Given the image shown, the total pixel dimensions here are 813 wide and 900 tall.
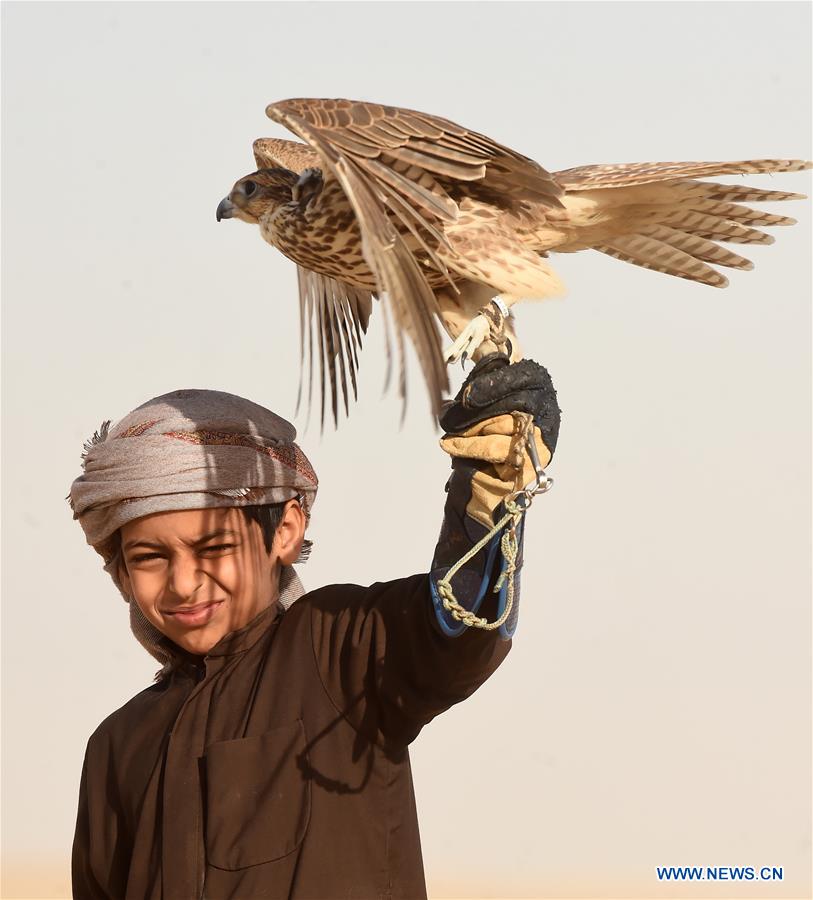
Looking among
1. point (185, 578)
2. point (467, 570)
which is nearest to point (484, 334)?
point (467, 570)

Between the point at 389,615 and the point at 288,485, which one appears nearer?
the point at 389,615

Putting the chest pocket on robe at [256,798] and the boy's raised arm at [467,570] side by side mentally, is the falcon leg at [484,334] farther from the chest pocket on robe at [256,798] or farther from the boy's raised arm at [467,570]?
the chest pocket on robe at [256,798]

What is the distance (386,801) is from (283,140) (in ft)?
5.06

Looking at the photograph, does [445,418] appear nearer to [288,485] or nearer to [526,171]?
[288,485]

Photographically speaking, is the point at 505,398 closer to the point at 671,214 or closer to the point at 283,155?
the point at 671,214

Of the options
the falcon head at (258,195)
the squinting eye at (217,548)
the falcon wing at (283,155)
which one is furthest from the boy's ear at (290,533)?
the falcon wing at (283,155)

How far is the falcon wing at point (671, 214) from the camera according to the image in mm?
2268

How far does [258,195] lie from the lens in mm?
2494

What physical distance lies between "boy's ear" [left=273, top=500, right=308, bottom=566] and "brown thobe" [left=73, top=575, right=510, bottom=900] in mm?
141

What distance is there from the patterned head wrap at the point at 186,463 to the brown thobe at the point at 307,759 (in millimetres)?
229

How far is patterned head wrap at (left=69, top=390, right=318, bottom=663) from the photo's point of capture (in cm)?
204

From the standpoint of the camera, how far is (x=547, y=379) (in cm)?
176

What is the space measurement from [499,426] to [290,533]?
626mm

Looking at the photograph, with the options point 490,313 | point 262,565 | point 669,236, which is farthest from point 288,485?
point 669,236
